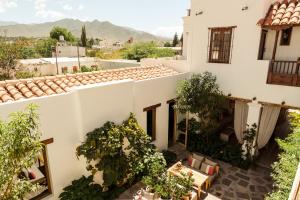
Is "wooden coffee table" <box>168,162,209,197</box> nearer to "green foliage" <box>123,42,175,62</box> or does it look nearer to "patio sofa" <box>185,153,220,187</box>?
"patio sofa" <box>185,153,220,187</box>

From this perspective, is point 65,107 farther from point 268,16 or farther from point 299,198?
point 268,16

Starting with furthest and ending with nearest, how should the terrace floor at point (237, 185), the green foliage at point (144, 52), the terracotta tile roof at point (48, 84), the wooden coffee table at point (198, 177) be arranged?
the green foliage at point (144, 52) → the terrace floor at point (237, 185) → the wooden coffee table at point (198, 177) → the terracotta tile roof at point (48, 84)

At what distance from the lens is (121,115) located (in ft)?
35.1

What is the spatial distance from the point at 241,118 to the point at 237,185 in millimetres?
4555

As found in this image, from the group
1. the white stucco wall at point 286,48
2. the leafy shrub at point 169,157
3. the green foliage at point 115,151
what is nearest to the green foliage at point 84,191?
the green foliage at point 115,151

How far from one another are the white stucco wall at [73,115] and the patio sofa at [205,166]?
446 centimetres

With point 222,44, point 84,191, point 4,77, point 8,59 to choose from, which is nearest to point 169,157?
point 84,191

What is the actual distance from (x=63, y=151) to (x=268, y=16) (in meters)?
11.9

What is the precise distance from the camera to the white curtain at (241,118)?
13.9m

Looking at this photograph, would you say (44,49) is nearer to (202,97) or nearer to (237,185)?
(202,97)

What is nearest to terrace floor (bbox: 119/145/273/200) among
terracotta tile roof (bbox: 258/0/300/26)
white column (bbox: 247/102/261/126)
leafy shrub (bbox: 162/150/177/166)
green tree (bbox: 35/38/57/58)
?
leafy shrub (bbox: 162/150/177/166)

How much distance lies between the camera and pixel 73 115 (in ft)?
29.7

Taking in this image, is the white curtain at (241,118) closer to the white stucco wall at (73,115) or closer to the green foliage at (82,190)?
the white stucco wall at (73,115)

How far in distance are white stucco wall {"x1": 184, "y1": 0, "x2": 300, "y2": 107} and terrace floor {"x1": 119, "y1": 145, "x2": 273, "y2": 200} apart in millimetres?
4108
